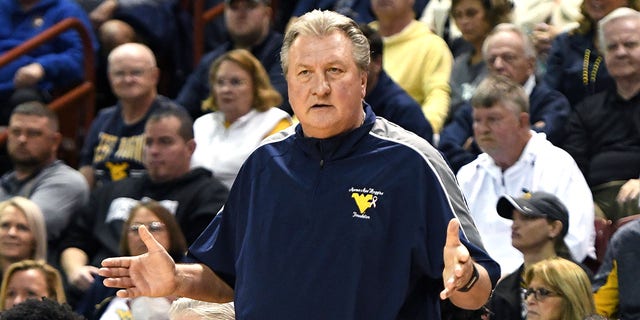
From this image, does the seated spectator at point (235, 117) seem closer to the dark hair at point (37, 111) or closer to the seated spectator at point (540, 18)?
the dark hair at point (37, 111)

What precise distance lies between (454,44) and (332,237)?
206 inches

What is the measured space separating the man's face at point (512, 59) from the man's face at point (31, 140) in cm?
267

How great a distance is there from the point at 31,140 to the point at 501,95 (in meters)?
2.85

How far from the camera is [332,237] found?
11.4 feet

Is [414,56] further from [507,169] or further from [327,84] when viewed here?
[327,84]

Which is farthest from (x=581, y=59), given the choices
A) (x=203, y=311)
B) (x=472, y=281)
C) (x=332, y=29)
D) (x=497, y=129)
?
(x=472, y=281)

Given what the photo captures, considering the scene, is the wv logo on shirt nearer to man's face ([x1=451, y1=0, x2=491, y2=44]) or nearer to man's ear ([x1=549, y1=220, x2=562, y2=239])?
man's ear ([x1=549, y1=220, x2=562, y2=239])

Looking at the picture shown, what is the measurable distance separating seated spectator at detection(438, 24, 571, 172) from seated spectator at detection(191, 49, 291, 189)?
0.98 meters

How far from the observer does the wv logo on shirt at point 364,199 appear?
11.4 feet

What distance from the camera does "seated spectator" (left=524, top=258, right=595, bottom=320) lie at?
5141 mm

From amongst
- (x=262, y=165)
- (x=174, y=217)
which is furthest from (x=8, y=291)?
(x=262, y=165)

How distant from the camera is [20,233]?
682 centimetres

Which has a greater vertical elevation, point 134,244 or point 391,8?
point 391,8

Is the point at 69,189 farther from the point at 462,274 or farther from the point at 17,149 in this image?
the point at 462,274
